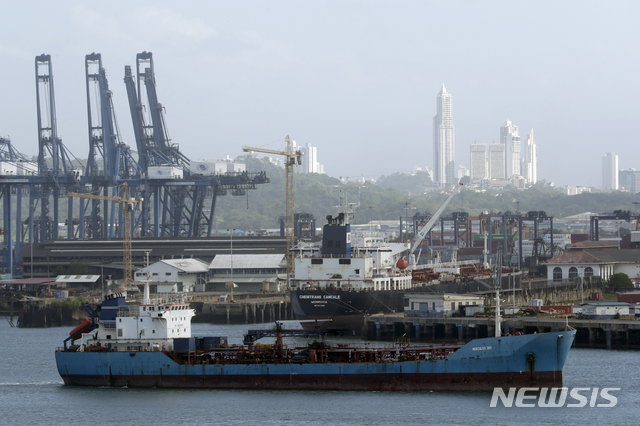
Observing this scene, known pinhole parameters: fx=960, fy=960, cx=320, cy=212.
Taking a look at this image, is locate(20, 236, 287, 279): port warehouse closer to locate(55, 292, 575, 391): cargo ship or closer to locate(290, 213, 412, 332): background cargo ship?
locate(290, 213, 412, 332): background cargo ship

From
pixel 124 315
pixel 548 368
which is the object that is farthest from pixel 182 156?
pixel 548 368

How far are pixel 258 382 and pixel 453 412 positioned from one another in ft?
29.2

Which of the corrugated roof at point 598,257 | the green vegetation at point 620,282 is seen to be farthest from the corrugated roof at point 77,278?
the green vegetation at point 620,282

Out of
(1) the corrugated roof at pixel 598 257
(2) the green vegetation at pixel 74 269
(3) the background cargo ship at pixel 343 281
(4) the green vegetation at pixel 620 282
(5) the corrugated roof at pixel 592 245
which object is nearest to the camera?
(3) the background cargo ship at pixel 343 281

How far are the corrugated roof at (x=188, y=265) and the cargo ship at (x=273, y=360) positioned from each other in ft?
168

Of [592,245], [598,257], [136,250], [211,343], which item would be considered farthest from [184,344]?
[592,245]

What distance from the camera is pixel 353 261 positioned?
216 ft

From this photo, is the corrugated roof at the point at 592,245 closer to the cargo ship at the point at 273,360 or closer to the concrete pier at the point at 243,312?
the concrete pier at the point at 243,312

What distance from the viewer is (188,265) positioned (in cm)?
9781

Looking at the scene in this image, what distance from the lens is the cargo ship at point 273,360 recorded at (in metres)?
38.1

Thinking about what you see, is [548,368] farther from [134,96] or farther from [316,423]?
[134,96]

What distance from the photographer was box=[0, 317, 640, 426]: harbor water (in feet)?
116

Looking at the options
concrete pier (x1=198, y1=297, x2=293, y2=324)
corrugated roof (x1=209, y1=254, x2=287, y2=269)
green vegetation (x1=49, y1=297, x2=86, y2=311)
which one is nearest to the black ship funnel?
concrete pier (x1=198, y1=297, x2=293, y2=324)

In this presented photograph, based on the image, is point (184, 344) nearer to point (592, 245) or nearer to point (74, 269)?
point (74, 269)
